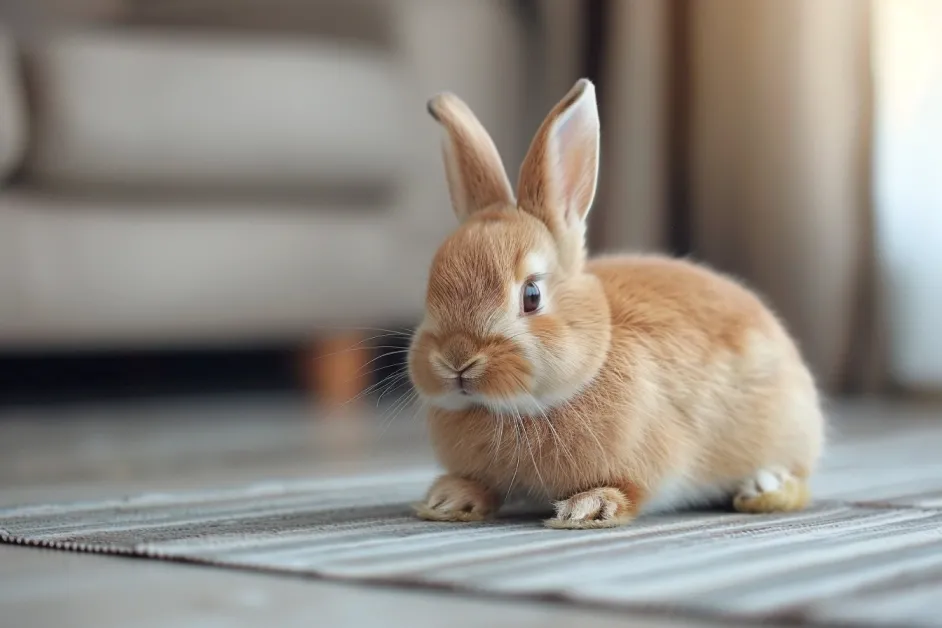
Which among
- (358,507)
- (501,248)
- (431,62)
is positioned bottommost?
(358,507)

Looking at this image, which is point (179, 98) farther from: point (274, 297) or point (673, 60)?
point (673, 60)

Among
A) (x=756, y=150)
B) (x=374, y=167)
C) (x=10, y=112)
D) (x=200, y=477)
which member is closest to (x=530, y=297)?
(x=200, y=477)

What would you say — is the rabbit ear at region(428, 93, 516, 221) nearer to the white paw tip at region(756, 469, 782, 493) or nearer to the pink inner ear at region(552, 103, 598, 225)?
the pink inner ear at region(552, 103, 598, 225)

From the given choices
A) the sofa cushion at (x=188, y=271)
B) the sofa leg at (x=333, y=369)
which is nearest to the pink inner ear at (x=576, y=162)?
the sofa cushion at (x=188, y=271)

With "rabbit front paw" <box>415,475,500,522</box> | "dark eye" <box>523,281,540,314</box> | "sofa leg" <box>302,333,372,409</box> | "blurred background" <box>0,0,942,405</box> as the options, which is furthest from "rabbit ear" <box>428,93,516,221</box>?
"sofa leg" <box>302,333,372,409</box>

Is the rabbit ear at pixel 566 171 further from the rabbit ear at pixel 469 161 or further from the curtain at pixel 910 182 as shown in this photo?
the curtain at pixel 910 182

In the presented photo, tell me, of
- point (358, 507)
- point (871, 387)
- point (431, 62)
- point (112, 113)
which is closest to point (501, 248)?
point (358, 507)
